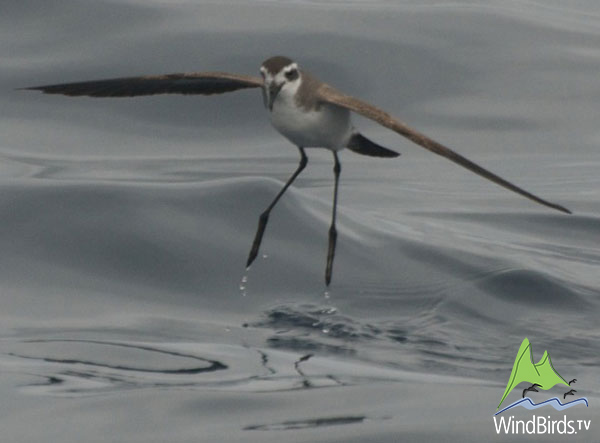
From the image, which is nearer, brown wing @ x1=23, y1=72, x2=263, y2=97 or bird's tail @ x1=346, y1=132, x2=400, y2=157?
brown wing @ x1=23, y1=72, x2=263, y2=97

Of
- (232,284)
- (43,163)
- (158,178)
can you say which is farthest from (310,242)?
(43,163)

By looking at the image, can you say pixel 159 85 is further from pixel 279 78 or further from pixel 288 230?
pixel 288 230

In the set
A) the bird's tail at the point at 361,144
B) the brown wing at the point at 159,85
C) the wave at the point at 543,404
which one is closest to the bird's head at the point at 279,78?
the brown wing at the point at 159,85

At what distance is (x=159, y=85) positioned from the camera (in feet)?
29.8

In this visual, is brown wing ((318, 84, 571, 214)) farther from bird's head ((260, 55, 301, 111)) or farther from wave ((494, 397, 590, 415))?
wave ((494, 397, 590, 415))

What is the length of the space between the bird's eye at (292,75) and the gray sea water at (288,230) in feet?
5.00

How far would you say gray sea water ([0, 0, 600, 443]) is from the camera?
22.0ft

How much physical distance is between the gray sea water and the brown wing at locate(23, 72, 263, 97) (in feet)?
4.42

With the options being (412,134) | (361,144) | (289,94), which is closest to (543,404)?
(412,134)

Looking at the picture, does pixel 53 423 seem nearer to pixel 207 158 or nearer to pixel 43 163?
pixel 43 163

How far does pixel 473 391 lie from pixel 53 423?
6.73ft

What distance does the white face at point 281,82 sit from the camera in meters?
8.23

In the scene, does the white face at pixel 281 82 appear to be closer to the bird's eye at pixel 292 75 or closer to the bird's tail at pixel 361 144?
the bird's eye at pixel 292 75

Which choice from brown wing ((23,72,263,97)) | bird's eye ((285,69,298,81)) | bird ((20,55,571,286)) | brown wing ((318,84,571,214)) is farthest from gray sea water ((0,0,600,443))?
bird's eye ((285,69,298,81))
